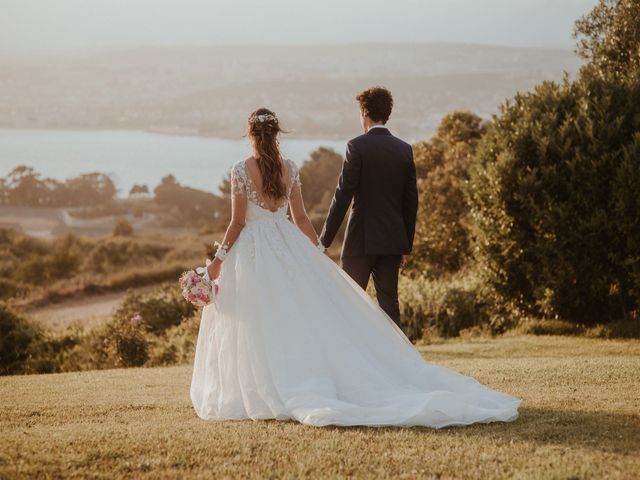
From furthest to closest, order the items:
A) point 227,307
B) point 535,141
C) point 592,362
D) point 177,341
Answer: point 177,341 → point 535,141 → point 592,362 → point 227,307

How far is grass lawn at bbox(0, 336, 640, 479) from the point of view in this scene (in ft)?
13.7

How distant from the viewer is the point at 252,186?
6.17m

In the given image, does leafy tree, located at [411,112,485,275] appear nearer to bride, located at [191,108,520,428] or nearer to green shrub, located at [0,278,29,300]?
bride, located at [191,108,520,428]

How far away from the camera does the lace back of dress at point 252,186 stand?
613 centimetres

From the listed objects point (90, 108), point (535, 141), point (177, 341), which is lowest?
point (177, 341)

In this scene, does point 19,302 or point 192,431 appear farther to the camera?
point 19,302

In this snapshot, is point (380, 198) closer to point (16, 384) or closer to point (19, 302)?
point (16, 384)

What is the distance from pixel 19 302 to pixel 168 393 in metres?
18.0

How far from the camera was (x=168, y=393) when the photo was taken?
24.2ft

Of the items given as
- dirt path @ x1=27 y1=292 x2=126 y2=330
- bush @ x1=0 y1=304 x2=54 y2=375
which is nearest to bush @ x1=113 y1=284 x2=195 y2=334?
bush @ x1=0 y1=304 x2=54 y2=375

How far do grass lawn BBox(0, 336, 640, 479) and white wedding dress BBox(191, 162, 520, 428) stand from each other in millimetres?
177

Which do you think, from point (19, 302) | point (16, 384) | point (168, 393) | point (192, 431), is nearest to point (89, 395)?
point (168, 393)

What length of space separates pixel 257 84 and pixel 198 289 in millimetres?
57261

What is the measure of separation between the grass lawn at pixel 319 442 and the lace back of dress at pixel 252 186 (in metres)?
1.74
